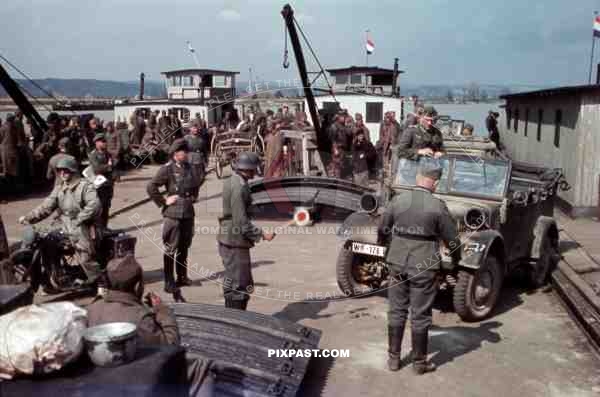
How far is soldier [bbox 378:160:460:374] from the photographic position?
17.4 feet

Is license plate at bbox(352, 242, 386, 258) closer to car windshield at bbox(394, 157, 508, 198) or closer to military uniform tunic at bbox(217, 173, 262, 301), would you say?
car windshield at bbox(394, 157, 508, 198)

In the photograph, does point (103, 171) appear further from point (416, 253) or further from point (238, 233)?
point (416, 253)

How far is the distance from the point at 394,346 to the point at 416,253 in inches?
34.9

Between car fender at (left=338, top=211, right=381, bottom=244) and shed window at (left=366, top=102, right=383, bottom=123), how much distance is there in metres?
14.3

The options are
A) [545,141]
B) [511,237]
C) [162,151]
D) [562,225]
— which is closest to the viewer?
[511,237]

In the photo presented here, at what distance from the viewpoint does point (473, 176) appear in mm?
7559

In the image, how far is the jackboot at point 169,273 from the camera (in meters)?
7.48

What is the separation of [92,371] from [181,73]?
98.6ft

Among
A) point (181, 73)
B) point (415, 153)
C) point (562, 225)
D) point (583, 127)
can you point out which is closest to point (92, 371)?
point (415, 153)

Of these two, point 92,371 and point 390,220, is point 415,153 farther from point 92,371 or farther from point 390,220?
point 92,371

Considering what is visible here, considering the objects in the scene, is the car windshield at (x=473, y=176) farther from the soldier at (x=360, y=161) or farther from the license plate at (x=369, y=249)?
the soldier at (x=360, y=161)

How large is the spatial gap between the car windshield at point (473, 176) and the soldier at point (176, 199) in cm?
280

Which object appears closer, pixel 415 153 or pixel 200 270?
pixel 415 153

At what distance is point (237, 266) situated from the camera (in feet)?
19.6
